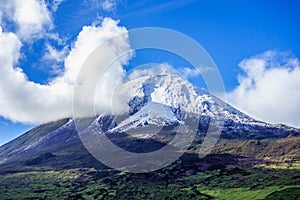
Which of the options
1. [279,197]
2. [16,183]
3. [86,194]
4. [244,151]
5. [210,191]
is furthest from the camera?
[244,151]

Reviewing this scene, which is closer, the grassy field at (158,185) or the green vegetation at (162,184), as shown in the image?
the grassy field at (158,185)

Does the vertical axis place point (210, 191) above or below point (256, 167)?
below

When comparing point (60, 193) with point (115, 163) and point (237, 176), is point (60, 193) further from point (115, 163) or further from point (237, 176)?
point (237, 176)

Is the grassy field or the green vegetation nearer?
the grassy field

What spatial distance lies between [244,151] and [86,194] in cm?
9227

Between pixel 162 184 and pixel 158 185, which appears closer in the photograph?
pixel 158 185

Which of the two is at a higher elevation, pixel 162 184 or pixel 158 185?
pixel 162 184

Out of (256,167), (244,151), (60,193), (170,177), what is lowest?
(60,193)

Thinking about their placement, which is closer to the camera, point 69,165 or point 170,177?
point 170,177

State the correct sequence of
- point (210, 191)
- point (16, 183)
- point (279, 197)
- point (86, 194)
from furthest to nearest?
point (16, 183) < point (86, 194) < point (210, 191) < point (279, 197)

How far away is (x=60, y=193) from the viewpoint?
472 ft

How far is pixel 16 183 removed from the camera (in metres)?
166

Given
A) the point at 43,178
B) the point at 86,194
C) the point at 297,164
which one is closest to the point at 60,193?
the point at 86,194

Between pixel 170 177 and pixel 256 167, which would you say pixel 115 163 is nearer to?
pixel 170 177
